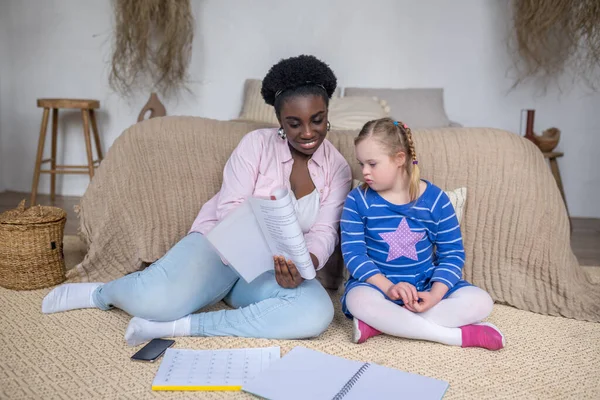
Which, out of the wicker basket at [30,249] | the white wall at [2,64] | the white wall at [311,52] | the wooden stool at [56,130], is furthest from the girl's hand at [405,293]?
the white wall at [2,64]

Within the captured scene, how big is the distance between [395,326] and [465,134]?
752 mm

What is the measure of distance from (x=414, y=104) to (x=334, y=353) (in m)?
2.13

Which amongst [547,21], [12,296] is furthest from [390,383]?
[547,21]

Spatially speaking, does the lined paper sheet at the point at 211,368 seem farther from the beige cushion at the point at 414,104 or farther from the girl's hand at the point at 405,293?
the beige cushion at the point at 414,104

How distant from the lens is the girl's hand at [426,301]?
1.45 metres

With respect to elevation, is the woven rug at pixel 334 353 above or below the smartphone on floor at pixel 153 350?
below

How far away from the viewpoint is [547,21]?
306cm

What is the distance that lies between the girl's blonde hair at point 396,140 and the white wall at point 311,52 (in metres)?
2.09

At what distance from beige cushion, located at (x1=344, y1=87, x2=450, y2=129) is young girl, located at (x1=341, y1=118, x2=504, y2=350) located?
166 centimetres

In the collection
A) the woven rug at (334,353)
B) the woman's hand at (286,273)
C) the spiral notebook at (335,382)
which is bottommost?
the woven rug at (334,353)

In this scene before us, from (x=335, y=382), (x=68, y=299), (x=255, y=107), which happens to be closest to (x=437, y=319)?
(x=335, y=382)

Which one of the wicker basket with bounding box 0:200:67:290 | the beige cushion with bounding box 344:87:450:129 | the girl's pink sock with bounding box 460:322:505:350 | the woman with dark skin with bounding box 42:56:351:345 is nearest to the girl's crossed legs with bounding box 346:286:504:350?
the girl's pink sock with bounding box 460:322:505:350

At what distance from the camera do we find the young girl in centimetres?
147

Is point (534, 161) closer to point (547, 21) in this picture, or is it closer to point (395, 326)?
point (395, 326)
